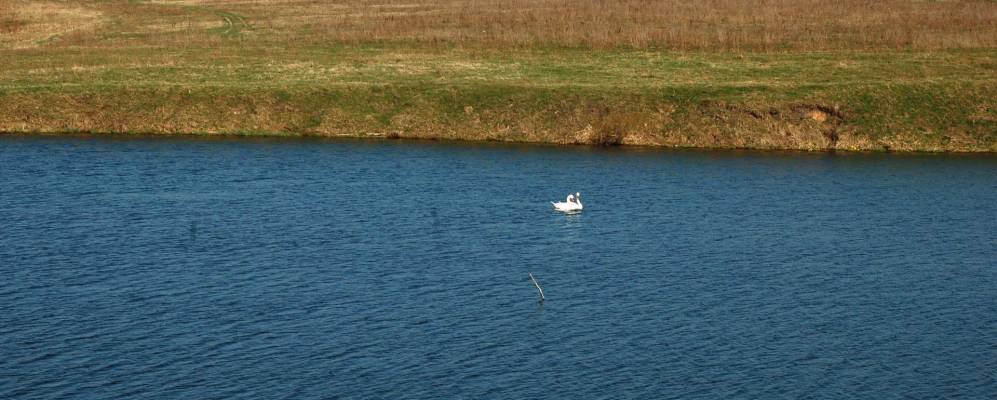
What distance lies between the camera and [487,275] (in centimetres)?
4512

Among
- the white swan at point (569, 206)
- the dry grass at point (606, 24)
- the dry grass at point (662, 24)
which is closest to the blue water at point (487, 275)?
the white swan at point (569, 206)

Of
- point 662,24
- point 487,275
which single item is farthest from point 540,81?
point 487,275

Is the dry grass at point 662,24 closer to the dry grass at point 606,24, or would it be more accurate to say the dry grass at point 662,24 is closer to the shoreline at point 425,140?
the dry grass at point 606,24

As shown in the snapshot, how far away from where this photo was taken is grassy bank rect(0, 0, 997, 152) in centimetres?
7456

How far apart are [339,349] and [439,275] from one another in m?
8.99

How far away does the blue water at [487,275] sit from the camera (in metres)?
35.0

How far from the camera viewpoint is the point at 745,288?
146 ft

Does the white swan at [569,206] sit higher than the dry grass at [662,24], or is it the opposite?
the dry grass at [662,24]

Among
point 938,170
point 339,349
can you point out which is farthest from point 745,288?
point 938,170

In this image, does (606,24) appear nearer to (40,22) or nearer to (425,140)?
(425,140)

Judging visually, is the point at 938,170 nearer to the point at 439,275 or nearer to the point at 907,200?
the point at 907,200

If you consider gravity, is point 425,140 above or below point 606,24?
below

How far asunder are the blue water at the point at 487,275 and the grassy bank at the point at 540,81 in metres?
4.75

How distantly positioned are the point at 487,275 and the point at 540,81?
124ft
